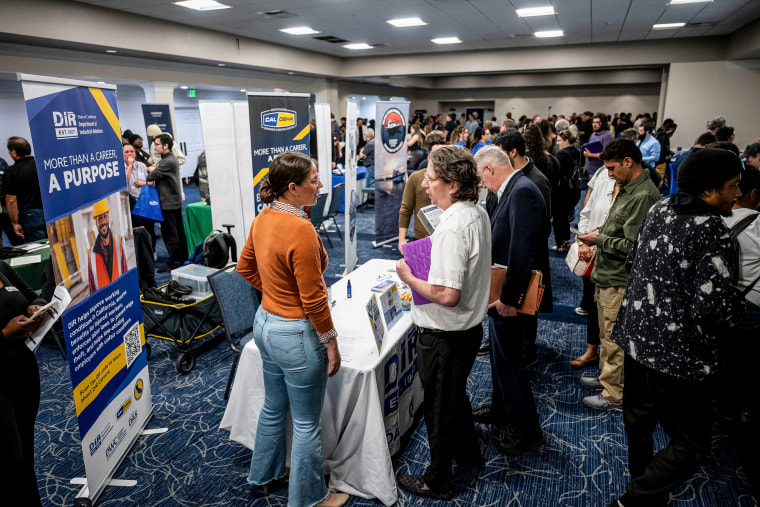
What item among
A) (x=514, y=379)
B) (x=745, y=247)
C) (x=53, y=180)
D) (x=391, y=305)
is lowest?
(x=514, y=379)

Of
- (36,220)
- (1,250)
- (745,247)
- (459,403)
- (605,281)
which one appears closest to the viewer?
(459,403)

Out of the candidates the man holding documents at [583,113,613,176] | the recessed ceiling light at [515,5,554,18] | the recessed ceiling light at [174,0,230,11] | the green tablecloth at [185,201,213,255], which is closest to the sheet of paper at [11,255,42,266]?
the green tablecloth at [185,201,213,255]

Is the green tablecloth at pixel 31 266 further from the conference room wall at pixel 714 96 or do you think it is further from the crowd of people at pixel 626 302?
the conference room wall at pixel 714 96

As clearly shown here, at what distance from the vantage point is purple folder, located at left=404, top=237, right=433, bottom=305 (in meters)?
1.82

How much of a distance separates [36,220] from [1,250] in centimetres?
117

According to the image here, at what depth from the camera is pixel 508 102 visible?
19109mm

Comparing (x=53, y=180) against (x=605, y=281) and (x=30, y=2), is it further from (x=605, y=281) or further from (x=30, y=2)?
(x=30, y=2)

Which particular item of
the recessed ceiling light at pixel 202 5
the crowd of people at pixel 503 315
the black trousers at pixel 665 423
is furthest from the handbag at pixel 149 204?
the black trousers at pixel 665 423

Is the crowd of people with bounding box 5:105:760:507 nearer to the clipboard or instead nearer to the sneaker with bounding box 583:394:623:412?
the clipboard

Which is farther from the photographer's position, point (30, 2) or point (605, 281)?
point (30, 2)

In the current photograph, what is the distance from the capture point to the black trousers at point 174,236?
18.3 feet

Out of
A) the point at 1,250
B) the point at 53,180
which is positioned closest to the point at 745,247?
the point at 53,180

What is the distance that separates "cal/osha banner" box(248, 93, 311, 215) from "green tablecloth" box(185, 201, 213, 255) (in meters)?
1.89

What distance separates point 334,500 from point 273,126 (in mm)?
2772
